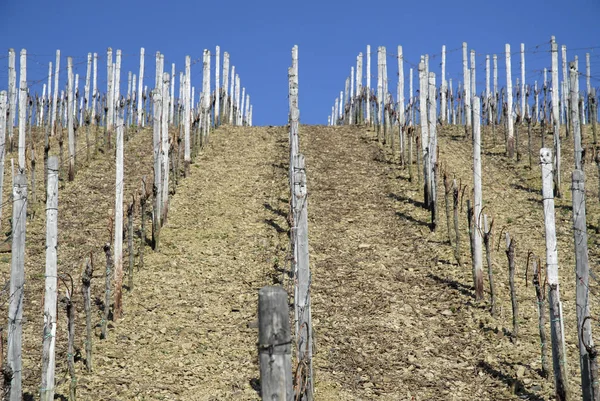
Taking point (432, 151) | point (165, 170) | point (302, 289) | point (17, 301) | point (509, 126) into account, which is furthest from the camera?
point (509, 126)

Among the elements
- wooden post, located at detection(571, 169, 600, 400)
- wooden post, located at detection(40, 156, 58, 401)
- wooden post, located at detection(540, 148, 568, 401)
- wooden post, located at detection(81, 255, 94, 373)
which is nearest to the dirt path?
wooden post, located at detection(81, 255, 94, 373)

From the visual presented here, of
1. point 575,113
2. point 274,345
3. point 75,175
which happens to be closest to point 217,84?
point 75,175

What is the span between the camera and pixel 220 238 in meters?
14.3

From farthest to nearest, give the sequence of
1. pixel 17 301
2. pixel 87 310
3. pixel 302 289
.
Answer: pixel 87 310 < pixel 302 289 < pixel 17 301

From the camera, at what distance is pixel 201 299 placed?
457 inches

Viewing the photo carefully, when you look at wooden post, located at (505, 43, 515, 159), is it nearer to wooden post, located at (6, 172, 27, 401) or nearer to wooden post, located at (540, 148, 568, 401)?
wooden post, located at (540, 148, 568, 401)

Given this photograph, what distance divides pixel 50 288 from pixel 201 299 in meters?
4.51

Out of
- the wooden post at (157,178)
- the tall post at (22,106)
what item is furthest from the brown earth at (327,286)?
the tall post at (22,106)

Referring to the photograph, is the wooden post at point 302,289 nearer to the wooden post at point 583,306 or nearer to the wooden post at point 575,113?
the wooden post at point 583,306

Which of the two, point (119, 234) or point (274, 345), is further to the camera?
point (119, 234)

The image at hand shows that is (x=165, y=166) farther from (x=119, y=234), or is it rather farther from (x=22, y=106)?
(x=119, y=234)

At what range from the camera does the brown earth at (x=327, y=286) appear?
921 cm

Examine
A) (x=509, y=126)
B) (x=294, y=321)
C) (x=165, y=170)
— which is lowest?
(x=294, y=321)

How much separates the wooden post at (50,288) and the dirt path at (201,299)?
120cm
